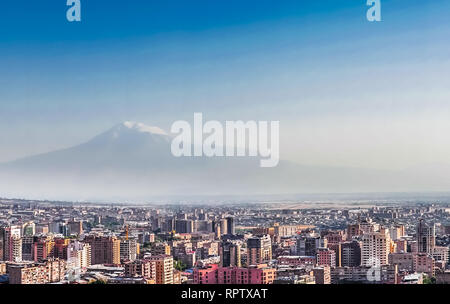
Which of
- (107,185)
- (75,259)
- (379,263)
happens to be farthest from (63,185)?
(379,263)

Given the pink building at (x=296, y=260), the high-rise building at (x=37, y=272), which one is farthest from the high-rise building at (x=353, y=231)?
A: the high-rise building at (x=37, y=272)

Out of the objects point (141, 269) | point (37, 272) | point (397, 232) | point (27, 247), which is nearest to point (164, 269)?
point (141, 269)

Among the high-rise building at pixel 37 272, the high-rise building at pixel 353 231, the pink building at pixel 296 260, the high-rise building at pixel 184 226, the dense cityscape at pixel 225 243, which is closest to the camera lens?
the high-rise building at pixel 37 272

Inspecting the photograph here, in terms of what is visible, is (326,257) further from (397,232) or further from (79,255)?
(79,255)

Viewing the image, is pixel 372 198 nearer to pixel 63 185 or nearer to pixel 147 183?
pixel 147 183

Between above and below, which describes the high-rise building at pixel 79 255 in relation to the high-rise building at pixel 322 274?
above

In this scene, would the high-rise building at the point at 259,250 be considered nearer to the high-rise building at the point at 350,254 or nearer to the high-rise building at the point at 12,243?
the high-rise building at the point at 350,254

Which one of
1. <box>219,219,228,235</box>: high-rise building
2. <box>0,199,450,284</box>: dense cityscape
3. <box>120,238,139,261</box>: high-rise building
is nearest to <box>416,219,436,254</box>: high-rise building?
<box>0,199,450,284</box>: dense cityscape
